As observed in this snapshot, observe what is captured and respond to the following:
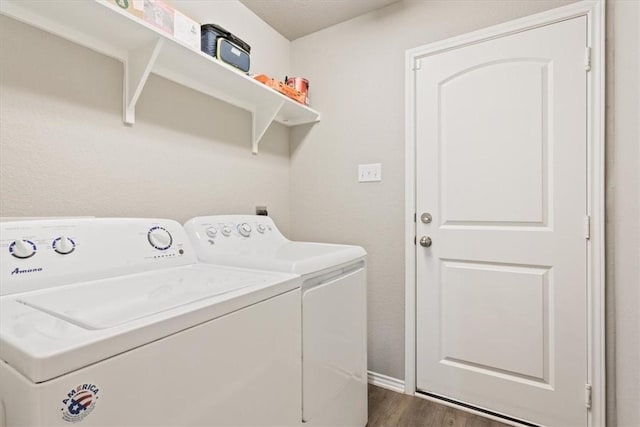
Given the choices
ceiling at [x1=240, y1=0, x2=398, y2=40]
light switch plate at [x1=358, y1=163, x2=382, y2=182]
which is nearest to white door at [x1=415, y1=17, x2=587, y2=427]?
light switch plate at [x1=358, y1=163, x2=382, y2=182]

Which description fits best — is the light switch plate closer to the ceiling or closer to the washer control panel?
the washer control panel

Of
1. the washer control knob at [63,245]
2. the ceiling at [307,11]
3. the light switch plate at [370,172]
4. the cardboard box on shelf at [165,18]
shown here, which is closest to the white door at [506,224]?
the light switch plate at [370,172]

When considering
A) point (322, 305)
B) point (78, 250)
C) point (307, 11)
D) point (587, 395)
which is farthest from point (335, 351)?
point (307, 11)

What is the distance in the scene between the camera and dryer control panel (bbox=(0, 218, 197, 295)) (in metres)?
0.89

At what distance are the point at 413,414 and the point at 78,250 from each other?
5.75 ft

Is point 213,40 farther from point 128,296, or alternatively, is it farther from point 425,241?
point 425,241

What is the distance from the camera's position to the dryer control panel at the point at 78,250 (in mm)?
886

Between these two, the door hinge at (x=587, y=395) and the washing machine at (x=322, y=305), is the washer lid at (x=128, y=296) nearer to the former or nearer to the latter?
the washing machine at (x=322, y=305)

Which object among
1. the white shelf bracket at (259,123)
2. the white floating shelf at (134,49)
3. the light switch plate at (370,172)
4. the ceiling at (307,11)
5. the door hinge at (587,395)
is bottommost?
the door hinge at (587,395)

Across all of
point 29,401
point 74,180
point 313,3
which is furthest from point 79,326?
point 313,3

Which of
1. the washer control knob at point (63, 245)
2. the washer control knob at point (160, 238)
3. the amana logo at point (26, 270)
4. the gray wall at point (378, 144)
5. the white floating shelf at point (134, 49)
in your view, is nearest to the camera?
the amana logo at point (26, 270)

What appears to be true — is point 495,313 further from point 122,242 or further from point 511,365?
point 122,242

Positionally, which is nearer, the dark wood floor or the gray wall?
the gray wall

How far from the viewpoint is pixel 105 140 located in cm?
134
